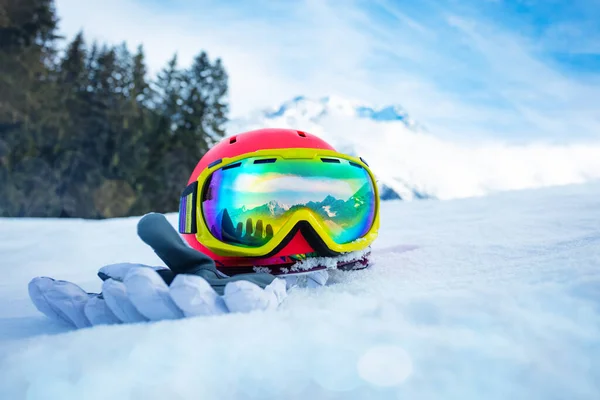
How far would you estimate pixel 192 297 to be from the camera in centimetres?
119

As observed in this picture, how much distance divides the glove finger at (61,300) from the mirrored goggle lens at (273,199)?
3.09 feet

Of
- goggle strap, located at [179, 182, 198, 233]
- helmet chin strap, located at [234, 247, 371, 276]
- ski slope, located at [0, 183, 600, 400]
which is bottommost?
helmet chin strap, located at [234, 247, 371, 276]

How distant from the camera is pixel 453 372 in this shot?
2.68 feet

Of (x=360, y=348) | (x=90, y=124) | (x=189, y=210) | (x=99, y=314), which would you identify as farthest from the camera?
(x=90, y=124)

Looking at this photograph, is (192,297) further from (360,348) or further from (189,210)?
(189,210)

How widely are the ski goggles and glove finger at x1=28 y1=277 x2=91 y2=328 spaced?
91 cm

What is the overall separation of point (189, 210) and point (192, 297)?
1.41m

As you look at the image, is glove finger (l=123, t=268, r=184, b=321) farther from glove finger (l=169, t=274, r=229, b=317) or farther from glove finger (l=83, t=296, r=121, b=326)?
glove finger (l=83, t=296, r=121, b=326)

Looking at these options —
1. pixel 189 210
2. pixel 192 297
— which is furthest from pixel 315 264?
pixel 192 297

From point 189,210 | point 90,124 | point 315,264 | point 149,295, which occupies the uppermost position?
point 90,124

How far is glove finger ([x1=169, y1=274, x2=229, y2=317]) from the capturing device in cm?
118

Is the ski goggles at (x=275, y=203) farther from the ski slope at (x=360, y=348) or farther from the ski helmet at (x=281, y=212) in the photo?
the ski slope at (x=360, y=348)

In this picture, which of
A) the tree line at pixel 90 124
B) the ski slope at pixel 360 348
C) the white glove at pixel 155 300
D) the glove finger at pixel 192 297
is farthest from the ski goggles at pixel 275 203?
the tree line at pixel 90 124

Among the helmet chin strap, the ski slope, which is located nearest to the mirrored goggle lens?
the helmet chin strap
